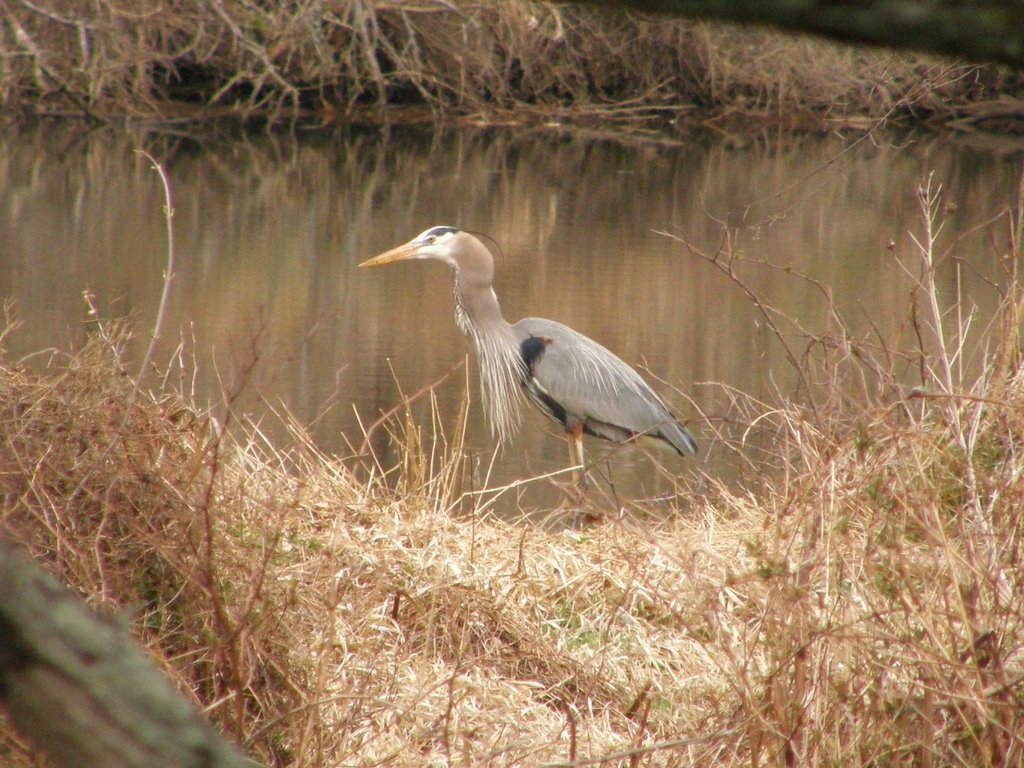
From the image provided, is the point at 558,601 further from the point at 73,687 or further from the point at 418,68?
the point at 418,68

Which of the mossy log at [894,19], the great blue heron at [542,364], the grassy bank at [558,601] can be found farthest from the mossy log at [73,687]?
the great blue heron at [542,364]

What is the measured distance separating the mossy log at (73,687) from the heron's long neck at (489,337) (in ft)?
19.1

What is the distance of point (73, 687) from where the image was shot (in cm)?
63

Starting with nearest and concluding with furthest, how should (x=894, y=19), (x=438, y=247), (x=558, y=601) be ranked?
(x=894, y=19) < (x=558, y=601) < (x=438, y=247)

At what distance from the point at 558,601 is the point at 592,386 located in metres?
2.82

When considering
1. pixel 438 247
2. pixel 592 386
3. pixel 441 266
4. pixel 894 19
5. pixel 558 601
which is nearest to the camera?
pixel 894 19

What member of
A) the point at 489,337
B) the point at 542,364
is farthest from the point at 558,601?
the point at 489,337

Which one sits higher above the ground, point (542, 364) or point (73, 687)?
point (73, 687)

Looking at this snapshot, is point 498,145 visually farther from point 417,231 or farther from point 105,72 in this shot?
→ point 417,231

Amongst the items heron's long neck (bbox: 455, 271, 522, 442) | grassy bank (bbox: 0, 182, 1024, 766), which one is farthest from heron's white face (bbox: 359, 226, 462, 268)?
grassy bank (bbox: 0, 182, 1024, 766)

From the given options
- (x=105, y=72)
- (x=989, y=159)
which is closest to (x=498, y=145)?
(x=105, y=72)

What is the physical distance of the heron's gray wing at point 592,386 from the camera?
20.8ft

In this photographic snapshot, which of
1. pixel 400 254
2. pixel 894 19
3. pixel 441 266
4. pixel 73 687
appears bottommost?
pixel 441 266

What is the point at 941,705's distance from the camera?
1.97 metres
